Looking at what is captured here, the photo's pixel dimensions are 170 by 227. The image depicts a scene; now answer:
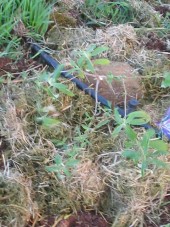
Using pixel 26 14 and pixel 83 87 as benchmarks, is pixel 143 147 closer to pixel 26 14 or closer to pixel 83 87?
pixel 83 87

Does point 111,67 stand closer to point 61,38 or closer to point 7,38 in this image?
point 61,38

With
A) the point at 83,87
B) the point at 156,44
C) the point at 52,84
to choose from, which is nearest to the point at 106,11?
the point at 156,44

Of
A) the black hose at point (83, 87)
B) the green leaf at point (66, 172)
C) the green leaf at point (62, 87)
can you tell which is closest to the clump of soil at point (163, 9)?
the black hose at point (83, 87)

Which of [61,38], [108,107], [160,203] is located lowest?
[160,203]

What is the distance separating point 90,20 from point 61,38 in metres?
0.32

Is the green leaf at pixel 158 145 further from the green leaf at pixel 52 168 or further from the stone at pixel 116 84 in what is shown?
the stone at pixel 116 84

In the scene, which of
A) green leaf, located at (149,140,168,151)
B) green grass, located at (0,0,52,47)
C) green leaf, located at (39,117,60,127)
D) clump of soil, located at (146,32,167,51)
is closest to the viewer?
green leaf, located at (149,140,168,151)

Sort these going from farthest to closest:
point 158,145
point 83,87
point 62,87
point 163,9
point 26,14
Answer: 1. point 163,9
2. point 26,14
3. point 83,87
4. point 62,87
5. point 158,145

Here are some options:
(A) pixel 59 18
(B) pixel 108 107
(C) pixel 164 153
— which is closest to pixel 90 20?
(A) pixel 59 18

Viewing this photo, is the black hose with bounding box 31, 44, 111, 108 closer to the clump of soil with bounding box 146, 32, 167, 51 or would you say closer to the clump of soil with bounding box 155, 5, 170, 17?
the clump of soil with bounding box 146, 32, 167, 51

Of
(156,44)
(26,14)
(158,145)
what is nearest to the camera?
(158,145)

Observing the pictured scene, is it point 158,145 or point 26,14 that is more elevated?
point 26,14

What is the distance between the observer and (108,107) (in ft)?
7.85

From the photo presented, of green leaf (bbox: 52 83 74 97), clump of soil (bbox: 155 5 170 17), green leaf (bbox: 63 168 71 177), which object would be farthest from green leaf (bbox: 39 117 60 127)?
clump of soil (bbox: 155 5 170 17)
